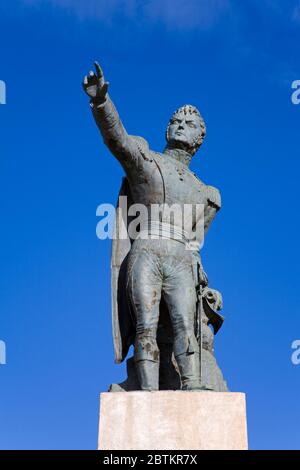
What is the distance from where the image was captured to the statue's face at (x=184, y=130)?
36.5 feet

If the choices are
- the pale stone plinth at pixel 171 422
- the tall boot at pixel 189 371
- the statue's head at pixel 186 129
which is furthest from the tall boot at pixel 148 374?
the statue's head at pixel 186 129

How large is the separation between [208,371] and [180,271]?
4.13ft

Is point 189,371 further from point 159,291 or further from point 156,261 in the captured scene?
point 156,261

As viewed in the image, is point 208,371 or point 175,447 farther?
point 208,371

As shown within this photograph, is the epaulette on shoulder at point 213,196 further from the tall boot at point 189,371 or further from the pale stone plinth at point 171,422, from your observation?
the pale stone plinth at point 171,422

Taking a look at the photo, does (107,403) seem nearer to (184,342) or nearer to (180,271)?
(184,342)

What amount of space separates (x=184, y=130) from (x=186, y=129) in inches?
1.3

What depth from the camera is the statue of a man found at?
9695 mm

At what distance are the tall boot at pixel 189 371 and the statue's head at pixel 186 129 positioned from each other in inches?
119

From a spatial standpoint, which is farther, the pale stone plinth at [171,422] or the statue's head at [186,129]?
the statue's head at [186,129]

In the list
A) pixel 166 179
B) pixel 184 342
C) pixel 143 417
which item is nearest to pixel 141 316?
pixel 184 342

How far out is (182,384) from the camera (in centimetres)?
962
